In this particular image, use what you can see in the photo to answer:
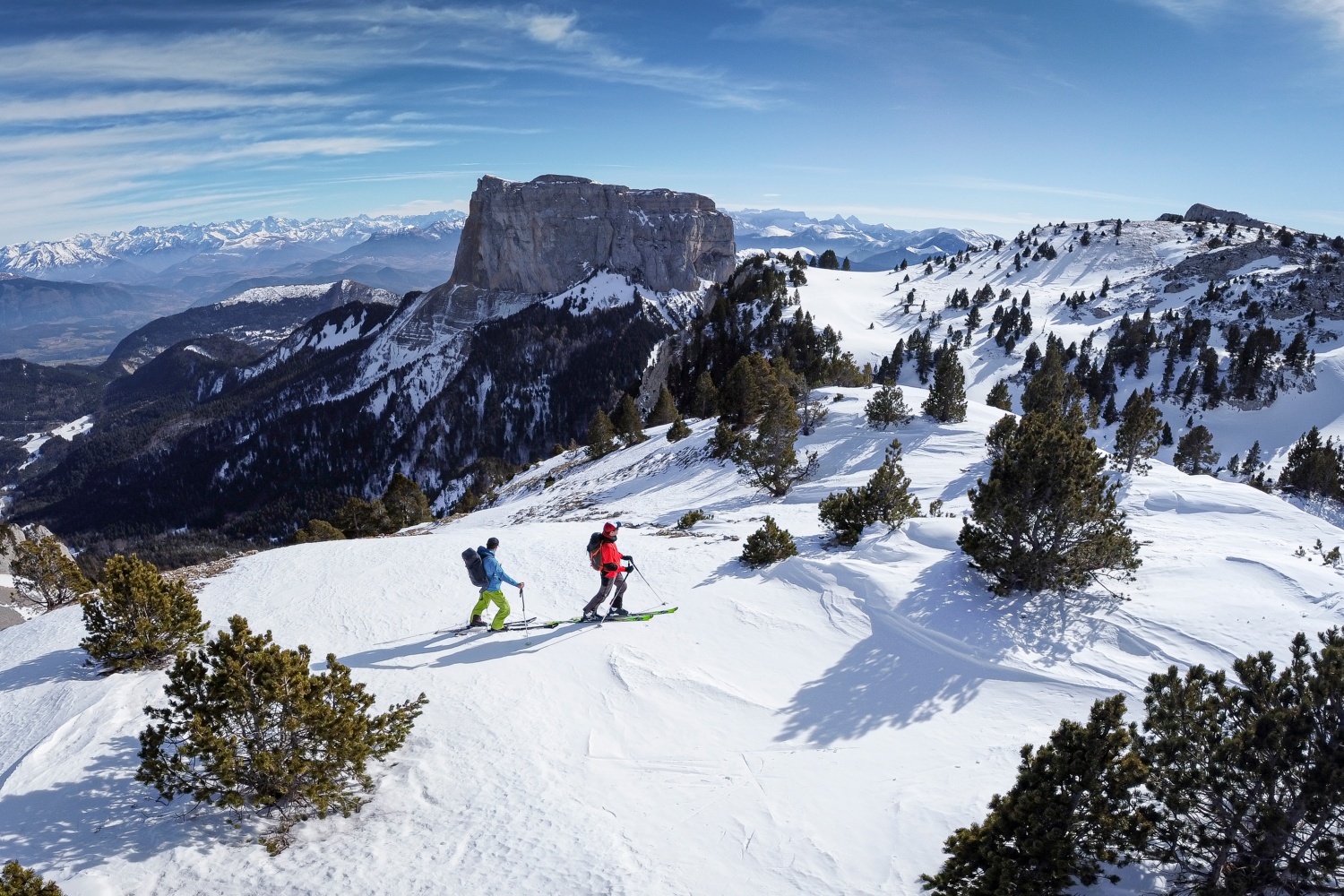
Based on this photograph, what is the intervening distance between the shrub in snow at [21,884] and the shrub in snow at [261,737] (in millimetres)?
1499

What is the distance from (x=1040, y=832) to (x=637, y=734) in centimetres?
494

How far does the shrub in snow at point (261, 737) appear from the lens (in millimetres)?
6367

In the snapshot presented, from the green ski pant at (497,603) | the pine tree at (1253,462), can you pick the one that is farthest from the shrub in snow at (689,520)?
the pine tree at (1253,462)

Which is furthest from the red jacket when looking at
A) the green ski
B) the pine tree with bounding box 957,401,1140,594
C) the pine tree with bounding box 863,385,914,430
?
the pine tree with bounding box 863,385,914,430

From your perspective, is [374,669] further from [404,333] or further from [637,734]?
[404,333]

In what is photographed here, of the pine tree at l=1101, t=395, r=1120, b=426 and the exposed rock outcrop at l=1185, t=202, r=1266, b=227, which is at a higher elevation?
the exposed rock outcrop at l=1185, t=202, r=1266, b=227

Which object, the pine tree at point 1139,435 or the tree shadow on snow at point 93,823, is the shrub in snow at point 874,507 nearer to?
the tree shadow on snow at point 93,823

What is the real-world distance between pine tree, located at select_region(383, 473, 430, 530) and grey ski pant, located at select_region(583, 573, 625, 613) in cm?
3657

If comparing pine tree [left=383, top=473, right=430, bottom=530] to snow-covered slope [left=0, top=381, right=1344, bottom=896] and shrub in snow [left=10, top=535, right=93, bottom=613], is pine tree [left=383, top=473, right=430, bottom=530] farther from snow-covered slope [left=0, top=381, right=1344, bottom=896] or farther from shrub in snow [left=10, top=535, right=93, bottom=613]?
snow-covered slope [left=0, top=381, right=1344, bottom=896]

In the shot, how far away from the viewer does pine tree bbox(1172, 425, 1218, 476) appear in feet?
138

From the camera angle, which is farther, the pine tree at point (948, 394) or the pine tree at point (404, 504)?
the pine tree at point (404, 504)

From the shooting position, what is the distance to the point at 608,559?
11.6 m

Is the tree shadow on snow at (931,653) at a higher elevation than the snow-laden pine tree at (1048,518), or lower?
lower

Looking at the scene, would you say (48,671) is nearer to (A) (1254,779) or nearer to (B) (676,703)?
(B) (676,703)
